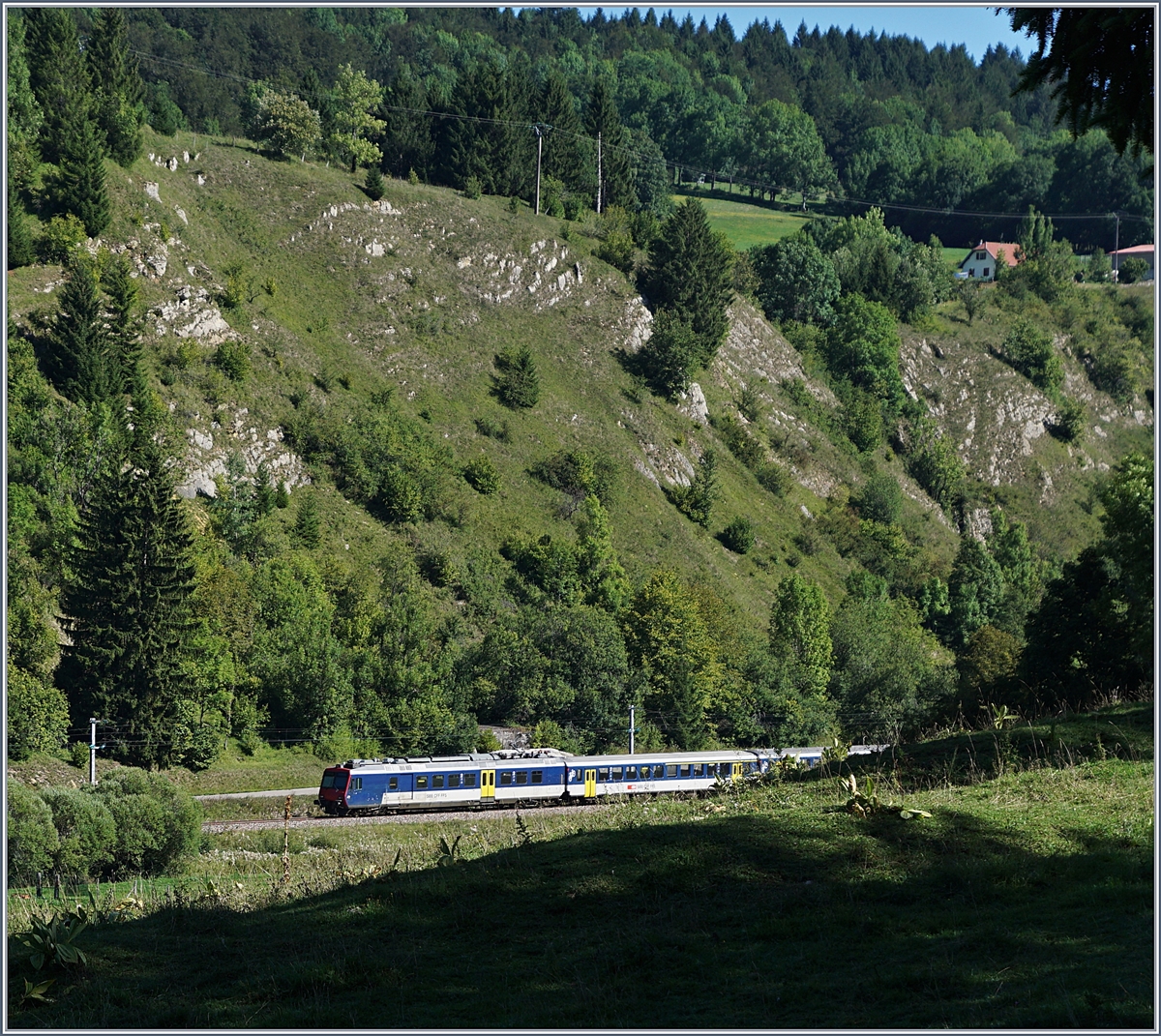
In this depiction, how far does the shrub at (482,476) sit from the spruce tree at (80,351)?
76.0 feet

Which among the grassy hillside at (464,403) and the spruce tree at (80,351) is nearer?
the spruce tree at (80,351)

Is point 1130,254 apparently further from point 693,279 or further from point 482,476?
point 482,476

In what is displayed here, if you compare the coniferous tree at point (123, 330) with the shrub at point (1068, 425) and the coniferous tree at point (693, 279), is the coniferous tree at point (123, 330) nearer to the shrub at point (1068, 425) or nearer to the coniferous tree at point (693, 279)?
the coniferous tree at point (693, 279)

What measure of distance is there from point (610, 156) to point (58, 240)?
6580 cm

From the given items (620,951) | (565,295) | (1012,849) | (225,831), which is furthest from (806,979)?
(565,295)

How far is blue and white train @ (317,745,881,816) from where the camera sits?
4447cm

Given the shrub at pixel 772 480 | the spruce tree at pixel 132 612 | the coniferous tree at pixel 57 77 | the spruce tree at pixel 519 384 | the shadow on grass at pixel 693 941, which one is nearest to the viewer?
the shadow on grass at pixel 693 941

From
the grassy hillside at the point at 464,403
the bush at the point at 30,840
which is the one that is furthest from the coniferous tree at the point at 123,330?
the bush at the point at 30,840

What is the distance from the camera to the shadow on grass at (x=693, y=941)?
9875mm

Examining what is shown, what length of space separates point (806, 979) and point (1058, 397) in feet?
423

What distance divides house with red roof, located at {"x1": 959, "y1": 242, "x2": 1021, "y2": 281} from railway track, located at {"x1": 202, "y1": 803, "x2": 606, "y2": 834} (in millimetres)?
128942

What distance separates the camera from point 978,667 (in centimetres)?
7006

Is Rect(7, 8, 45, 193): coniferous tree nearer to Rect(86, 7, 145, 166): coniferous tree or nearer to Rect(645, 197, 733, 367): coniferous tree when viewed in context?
Rect(86, 7, 145, 166): coniferous tree

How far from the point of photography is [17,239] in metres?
68.6
